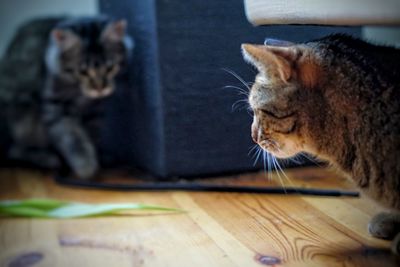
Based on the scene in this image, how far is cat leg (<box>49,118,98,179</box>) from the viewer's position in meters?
1.76

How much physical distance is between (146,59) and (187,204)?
1.50 ft

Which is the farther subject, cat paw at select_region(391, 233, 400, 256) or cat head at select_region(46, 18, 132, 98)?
cat head at select_region(46, 18, 132, 98)

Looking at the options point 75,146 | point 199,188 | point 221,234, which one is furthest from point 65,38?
point 221,234

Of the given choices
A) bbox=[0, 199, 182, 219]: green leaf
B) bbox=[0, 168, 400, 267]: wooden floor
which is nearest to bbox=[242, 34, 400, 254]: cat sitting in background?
bbox=[0, 168, 400, 267]: wooden floor

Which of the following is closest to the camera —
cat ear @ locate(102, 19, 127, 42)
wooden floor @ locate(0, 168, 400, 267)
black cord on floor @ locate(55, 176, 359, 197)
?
wooden floor @ locate(0, 168, 400, 267)

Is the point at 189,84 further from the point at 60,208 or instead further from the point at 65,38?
the point at 65,38

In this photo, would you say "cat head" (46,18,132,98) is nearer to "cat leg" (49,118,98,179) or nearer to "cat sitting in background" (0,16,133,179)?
"cat sitting in background" (0,16,133,179)

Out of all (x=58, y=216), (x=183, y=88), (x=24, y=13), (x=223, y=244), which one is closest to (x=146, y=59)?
(x=183, y=88)

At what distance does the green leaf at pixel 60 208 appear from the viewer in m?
1.35

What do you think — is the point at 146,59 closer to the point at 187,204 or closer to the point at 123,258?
the point at 187,204

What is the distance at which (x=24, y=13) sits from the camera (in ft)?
7.21

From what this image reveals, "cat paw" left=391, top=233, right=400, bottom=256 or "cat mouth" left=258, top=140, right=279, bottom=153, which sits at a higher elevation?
"cat mouth" left=258, top=140, right=279, bottom=153

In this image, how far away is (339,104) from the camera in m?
0.94

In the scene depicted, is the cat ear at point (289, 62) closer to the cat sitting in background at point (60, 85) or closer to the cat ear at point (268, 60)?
the cat ear at point (268, 60)
